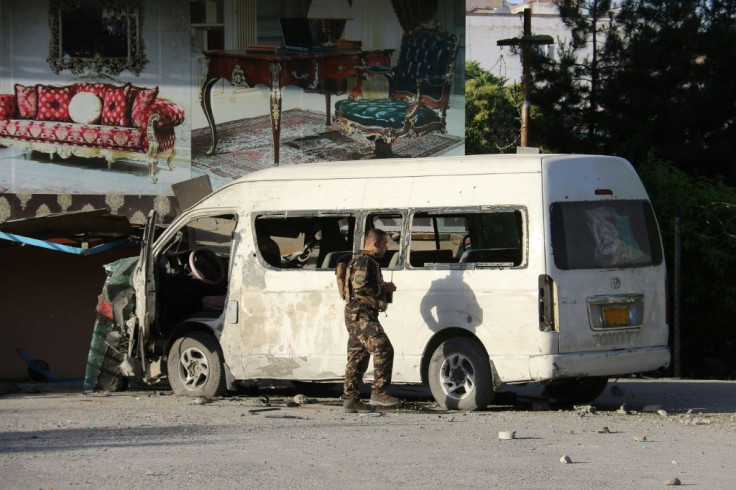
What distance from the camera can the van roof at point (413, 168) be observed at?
10.4 metres

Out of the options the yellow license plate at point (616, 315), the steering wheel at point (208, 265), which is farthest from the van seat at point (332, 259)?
the yellow license plate at point (616, 315)

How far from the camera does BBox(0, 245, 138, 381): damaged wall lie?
64.3ft

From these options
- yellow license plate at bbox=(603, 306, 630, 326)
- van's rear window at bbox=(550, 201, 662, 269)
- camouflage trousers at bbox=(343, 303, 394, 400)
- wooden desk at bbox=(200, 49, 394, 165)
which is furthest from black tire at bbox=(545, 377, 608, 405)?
wooden desk at bbox=(200, 49, 394, 165)

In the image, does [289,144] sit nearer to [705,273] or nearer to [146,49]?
[146,49]

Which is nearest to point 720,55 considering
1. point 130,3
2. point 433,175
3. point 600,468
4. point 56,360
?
point 130,3

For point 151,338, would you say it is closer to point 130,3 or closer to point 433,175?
point 433,175

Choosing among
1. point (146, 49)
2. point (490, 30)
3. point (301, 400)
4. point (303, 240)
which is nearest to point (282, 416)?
point (301, 400)

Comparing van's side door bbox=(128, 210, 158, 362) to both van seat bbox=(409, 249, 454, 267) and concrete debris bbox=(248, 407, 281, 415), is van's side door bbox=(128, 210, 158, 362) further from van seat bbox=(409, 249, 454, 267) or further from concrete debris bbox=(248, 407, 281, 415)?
van seat bbox=(409, 249, 454, 267)

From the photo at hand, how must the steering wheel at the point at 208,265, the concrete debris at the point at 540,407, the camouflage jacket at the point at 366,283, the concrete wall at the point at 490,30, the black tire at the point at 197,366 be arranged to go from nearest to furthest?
the camouflage jacket at the point at 366,283 → the concrete debris at the point at 540,407 → the black tire at the point at 197,366 → the steering wheel at the point at 208,265 → the concrete wall at the point at 490,30

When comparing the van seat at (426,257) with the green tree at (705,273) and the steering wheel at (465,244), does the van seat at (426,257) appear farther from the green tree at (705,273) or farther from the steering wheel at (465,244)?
the green tree at (705,273)

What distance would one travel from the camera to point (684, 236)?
18.2m

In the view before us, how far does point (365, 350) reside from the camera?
34.4 feet

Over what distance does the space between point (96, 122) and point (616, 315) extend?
529 inches

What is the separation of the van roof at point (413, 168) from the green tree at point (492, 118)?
25.7 metres
